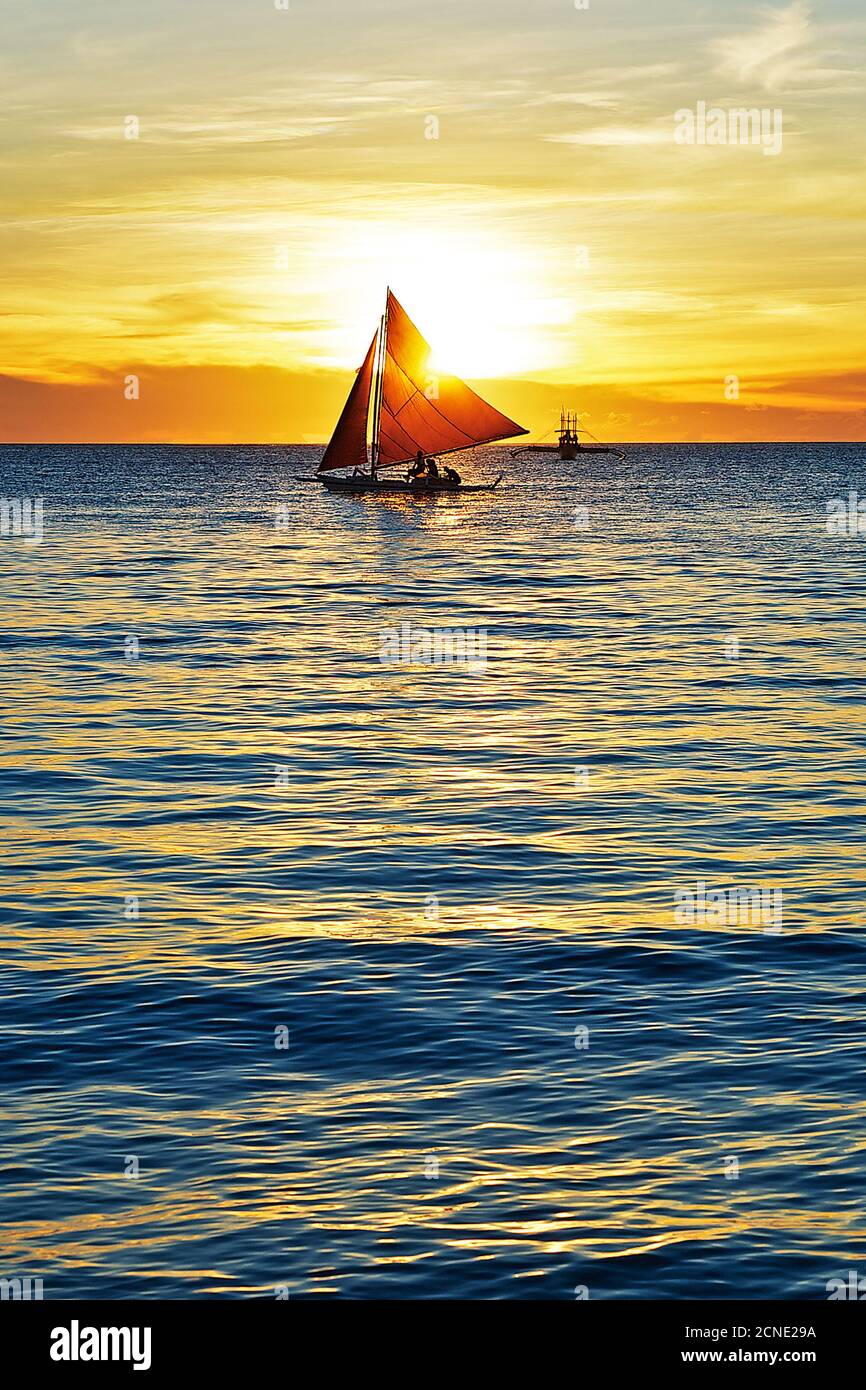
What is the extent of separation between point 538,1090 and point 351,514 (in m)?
130

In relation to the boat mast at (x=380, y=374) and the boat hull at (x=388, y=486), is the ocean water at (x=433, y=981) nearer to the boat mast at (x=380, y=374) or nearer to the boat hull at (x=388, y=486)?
the boat mast at (x=380, y=374)

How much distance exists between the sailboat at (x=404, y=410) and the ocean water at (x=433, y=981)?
91688 mm

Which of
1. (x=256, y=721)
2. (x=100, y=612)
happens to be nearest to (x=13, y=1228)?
(x=256, y=721)

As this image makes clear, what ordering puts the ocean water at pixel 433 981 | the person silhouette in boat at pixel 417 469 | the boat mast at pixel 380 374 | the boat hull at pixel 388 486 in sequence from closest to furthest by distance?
1. the ocean water at pixel 433 981
2. the boat mast at pixel 380 374
3. the person silhouette in boat at pixel 417 469
4. the boat hull at pixel 388 486

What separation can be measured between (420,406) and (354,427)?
615 centimetres

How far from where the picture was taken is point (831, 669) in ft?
146

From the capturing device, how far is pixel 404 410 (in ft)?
450

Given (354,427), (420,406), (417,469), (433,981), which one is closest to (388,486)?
(417,469)

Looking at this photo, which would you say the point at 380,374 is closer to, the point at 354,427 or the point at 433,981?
the point at 354,427

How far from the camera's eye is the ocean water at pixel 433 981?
12.6 meters

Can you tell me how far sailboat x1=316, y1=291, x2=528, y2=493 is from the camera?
13400cm

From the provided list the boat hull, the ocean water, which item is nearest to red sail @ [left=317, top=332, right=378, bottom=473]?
the boat hull

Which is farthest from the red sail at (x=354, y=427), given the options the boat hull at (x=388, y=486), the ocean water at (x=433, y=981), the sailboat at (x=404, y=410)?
the ocean water at (x=433, y=981)

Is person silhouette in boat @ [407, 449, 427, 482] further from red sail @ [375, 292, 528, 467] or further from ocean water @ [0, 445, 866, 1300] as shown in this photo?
ocean water @ [0, 445, 866, 1300]
